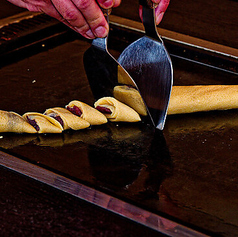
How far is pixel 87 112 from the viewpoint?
152 cm

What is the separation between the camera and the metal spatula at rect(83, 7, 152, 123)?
5.00ft

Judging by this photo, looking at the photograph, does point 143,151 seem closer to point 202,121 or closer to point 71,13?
point 202,121

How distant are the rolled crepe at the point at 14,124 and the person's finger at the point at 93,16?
1.16 feet

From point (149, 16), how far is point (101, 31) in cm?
15

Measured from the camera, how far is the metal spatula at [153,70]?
4.88ft

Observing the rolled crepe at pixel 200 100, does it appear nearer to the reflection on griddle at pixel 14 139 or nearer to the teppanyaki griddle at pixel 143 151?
the teppanyaki griddle at pixel 143 151

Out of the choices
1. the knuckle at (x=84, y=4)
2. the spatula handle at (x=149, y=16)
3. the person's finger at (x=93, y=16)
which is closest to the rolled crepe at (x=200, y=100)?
the spatula handle at (x=149, y=16)

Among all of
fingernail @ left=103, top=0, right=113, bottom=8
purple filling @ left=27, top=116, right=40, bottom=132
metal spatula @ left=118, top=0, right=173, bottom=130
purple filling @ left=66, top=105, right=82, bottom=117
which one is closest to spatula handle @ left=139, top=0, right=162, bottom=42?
metal spatula @ left=118, top=0, right=173, bottom=130

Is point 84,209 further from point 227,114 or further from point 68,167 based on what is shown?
point 227,114

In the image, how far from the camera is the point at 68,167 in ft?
4.29

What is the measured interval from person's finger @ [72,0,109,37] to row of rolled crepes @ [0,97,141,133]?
243 mm

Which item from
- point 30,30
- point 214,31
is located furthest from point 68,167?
point 214,31

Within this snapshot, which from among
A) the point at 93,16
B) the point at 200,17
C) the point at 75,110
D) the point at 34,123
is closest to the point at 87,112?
the point at 75,110

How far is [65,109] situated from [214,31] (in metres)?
0.96
